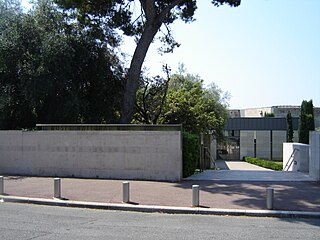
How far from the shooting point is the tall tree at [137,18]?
19266mm

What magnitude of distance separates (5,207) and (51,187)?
2.98 m

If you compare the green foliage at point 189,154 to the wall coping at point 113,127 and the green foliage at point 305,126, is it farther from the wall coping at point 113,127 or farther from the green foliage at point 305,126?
the green foliage at point 305,126

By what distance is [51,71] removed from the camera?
18375 mm

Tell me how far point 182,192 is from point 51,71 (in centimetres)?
976

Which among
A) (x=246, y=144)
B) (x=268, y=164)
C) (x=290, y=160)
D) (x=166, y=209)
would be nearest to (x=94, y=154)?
(x=166, y=209)

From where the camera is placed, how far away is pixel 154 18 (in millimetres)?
19375

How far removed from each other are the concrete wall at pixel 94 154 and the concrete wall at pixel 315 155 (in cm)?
521

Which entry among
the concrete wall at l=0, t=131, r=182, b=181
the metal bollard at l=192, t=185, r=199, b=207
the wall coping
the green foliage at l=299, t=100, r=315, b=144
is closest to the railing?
the wall coping

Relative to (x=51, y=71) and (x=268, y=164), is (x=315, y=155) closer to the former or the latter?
(x=51, y=71)

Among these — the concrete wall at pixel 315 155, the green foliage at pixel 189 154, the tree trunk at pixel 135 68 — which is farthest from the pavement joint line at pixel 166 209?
the tree trunk at pixel 135 68

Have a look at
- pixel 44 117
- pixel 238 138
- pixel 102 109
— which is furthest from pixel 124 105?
pixel 238 138

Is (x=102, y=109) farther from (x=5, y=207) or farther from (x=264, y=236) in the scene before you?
(x=264, y=236)

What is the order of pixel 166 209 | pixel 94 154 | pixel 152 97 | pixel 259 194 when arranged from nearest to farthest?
pixel 166 209 < pixel 259 194 < pixel 94 154 < pixel 152 97

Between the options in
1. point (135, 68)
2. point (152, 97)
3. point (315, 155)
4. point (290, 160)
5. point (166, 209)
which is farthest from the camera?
point (152, 97)
